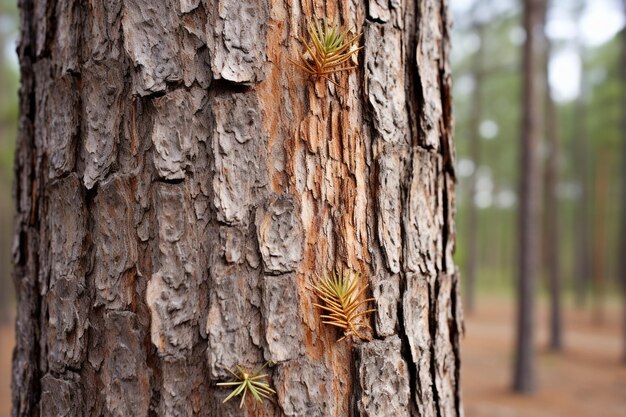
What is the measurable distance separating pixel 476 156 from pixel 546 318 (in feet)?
23.4

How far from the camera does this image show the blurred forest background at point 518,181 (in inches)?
393

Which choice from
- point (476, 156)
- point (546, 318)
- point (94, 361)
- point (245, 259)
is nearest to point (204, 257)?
point (245, 259)

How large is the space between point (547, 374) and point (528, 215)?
4.16 metres

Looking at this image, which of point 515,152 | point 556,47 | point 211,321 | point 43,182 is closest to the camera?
point 211,321

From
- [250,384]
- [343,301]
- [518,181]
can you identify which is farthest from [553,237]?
[250,384]

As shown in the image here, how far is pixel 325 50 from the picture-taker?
102cm

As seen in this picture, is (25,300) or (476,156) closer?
(25,300)

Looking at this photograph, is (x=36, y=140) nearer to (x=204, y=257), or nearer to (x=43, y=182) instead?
(x=43, y=182)

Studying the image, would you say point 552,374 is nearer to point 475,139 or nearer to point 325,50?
point 475,139

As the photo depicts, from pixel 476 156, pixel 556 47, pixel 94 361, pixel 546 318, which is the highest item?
pixel 556 47

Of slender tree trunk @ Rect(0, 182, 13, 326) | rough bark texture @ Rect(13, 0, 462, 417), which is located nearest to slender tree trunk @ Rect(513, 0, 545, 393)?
rough bark texture @ Rect(13, 0, 462, 417)

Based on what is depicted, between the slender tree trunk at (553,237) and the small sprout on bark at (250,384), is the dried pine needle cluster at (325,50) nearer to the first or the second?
the small sprout on bark at (250,384)

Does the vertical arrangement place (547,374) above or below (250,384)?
below

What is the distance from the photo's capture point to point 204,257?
3.22ft
